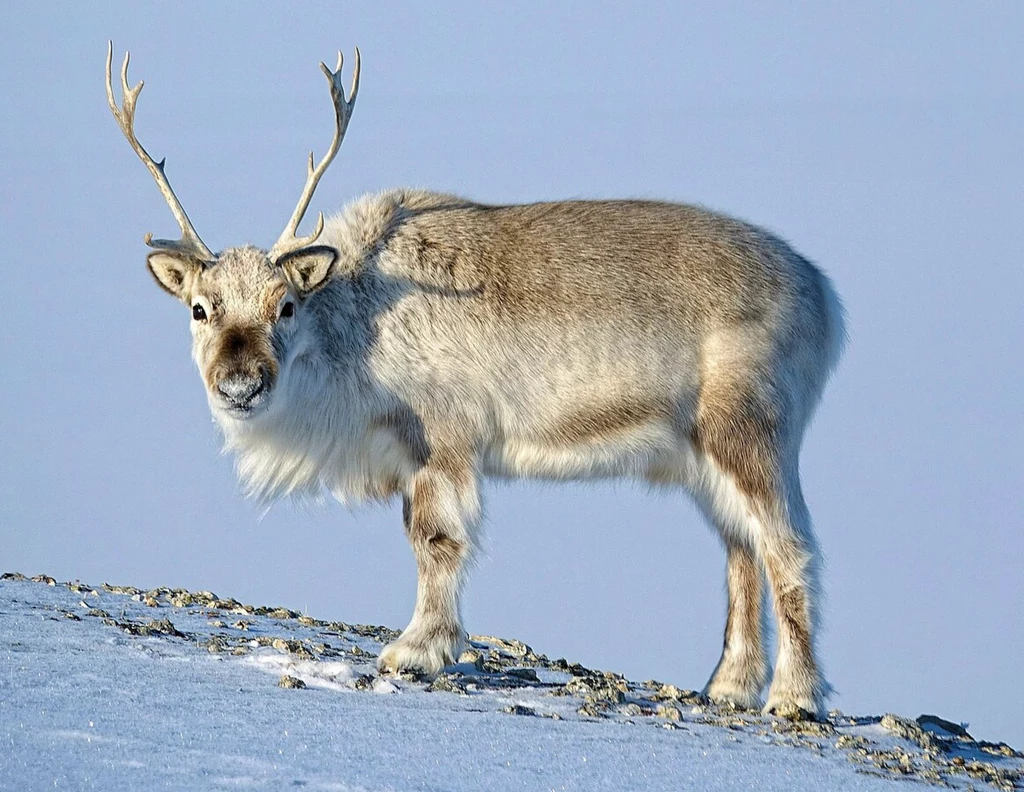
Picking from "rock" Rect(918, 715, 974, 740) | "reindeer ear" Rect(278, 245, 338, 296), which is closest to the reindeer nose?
"reindeer ear" Rect(278, 245, 338, 296)

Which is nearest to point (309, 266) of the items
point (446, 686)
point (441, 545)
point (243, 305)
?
point (243, 305)

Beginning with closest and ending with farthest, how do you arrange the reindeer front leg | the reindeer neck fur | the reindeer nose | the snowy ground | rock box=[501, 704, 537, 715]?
the snowy ground → rock box=[501, 704, 537, 715] → the reindeer nose → the reindeer front leg → the reindeer neck fur

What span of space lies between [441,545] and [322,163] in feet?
8.88

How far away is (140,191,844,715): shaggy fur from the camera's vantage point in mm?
9188

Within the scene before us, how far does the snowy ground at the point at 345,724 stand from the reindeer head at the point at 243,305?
60.8 inches

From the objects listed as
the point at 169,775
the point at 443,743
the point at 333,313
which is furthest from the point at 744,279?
the point at 169,775

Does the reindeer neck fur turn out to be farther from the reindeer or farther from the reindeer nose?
the reindeer nose

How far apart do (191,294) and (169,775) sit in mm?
4450

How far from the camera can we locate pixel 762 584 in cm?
986

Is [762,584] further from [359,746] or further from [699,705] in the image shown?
[359,746]

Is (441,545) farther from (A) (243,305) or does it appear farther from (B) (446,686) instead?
(A) (243,305)

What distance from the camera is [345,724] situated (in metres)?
6.55

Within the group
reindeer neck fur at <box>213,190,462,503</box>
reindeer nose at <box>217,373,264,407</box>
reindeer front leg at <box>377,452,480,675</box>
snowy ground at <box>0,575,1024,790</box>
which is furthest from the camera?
reindeer neck fur at <box>213,190,462,503</box>

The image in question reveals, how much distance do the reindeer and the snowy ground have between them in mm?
Result: 825
